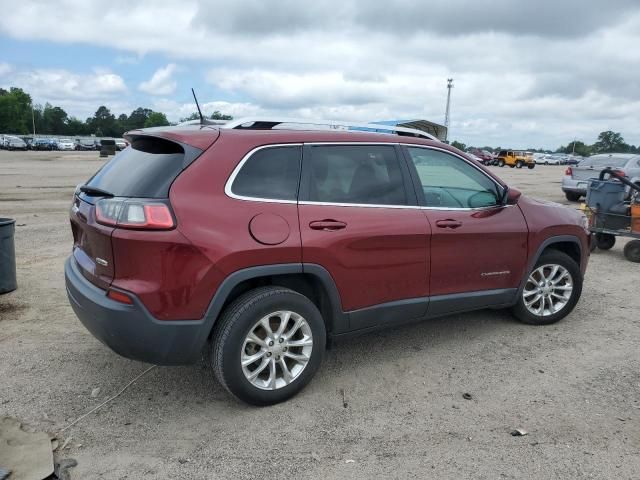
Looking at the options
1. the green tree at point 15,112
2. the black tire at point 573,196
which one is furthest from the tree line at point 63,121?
the black tire at point 573,196

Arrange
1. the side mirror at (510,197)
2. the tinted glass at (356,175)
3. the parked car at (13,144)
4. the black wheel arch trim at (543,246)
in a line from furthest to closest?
the parked car at (13,144) < the black wheel arch trim at (543,246) < the side mirror at (510,197) < the tinted glass at (356,175)

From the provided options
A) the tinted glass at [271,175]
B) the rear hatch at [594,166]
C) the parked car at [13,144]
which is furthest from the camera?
the parked car at [13,144]

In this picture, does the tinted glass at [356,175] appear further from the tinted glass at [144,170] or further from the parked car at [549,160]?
the parked car at [549,160]

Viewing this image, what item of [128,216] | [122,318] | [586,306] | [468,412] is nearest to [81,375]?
[122,318]

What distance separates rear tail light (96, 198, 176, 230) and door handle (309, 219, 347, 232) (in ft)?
2.95

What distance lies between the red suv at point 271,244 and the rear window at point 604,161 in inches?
466

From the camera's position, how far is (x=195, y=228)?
3.11 metres

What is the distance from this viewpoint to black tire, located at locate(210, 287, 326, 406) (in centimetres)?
326

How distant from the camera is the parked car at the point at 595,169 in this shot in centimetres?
1409

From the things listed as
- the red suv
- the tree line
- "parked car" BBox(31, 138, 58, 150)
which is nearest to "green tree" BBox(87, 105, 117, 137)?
the tree line

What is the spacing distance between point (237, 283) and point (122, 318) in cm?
67

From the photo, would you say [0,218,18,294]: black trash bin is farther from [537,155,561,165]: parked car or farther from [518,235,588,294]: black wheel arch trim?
[537,155,561,165]: parked car

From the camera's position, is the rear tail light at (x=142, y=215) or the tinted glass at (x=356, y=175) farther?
the tinted glass at (x=356, y=175)

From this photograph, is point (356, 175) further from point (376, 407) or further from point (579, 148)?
point (579, 148)
